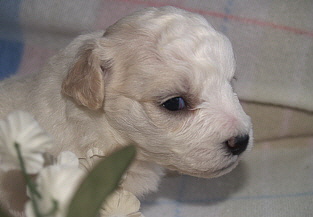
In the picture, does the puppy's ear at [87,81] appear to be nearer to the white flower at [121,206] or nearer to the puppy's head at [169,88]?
the puppy's head at [169,88]

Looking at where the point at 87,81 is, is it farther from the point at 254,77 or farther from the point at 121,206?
the point at 254,77

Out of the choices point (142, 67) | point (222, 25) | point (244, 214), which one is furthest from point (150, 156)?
point (222, 25)

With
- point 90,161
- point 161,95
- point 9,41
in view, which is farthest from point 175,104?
point 9,41

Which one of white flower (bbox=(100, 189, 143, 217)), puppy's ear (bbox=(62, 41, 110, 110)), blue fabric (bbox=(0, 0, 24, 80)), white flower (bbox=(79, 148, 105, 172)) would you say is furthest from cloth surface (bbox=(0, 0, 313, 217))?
white flower (bbox=(100, 189, 143, 217))

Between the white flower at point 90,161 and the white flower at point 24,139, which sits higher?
the white flower at point 24,139

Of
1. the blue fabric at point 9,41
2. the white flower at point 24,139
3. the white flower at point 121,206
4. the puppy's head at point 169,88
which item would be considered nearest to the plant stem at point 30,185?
the white flower at point 24,139

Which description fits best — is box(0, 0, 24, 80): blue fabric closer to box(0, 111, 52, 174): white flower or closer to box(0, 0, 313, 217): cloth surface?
box(0, 0, 313, 217): cloth surface

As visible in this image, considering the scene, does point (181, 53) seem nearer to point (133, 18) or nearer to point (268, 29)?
point (133, 18)
